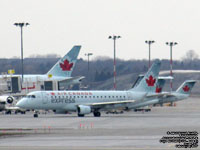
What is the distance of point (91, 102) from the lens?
9288cm

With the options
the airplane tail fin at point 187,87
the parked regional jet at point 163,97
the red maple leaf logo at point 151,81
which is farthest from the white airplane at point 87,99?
the airplane tail fin at point 187,87

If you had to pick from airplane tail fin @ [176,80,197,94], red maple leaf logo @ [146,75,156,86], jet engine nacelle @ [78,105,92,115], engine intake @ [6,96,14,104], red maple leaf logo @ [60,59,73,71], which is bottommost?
jet engine nacelle @ [78,105,92,115]

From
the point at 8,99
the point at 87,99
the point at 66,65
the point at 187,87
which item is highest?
the point at 66,65

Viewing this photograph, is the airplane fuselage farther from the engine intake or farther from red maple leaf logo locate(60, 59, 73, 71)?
red maple leaf logo locate(60, 59, 73, 71)

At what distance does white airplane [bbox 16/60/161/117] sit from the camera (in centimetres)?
8800

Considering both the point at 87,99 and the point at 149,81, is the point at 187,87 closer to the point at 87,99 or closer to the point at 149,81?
the point at 149,81

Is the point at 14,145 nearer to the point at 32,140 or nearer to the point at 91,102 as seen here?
the point at 32,140

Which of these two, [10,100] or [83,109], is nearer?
[83,109]

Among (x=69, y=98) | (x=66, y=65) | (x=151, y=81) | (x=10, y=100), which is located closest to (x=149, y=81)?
(x=151, y=81)

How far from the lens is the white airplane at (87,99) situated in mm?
88000

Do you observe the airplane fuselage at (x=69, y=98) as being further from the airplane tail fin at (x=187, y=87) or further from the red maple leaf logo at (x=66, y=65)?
the red maple leaf logo at (x=66, y=65)

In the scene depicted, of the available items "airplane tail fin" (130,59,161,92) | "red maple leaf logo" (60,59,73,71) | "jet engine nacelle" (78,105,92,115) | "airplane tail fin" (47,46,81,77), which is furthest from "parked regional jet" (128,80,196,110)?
"red maple leaf logo" (60,59,73,71)

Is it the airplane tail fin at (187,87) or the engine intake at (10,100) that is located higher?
the airplane tail fin at (187,87)

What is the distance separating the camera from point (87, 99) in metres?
92.6
